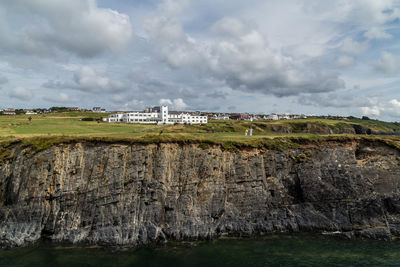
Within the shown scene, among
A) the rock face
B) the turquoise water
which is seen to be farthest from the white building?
the turquoise water

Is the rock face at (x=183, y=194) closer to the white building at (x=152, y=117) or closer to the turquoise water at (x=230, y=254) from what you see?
the turquoise water at (x=230, y=254)

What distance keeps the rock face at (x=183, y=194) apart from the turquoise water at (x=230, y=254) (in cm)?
186

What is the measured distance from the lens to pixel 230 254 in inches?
1039

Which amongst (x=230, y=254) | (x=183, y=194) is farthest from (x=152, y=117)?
(x=230, y=254)

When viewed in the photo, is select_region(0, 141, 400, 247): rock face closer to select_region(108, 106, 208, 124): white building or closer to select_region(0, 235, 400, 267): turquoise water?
select_region(0, 235, 400, 267): turquoise water

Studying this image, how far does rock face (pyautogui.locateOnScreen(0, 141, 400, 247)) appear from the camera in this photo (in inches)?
1182

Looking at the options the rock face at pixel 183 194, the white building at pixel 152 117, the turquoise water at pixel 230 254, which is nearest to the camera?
the turquoise water at pixel 230 254

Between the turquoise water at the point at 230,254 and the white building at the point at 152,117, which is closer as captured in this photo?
the turquoise water at the point at 230,254

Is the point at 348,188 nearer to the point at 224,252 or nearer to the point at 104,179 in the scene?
the point at 224,252

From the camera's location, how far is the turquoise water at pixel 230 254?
2473 centimetres

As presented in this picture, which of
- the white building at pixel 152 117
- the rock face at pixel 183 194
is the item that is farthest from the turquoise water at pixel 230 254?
the white building at pixel 152 117

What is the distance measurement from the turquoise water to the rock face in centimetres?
186

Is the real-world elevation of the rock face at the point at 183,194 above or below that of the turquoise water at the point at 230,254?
above

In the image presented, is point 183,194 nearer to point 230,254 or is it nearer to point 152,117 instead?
point 230,254
